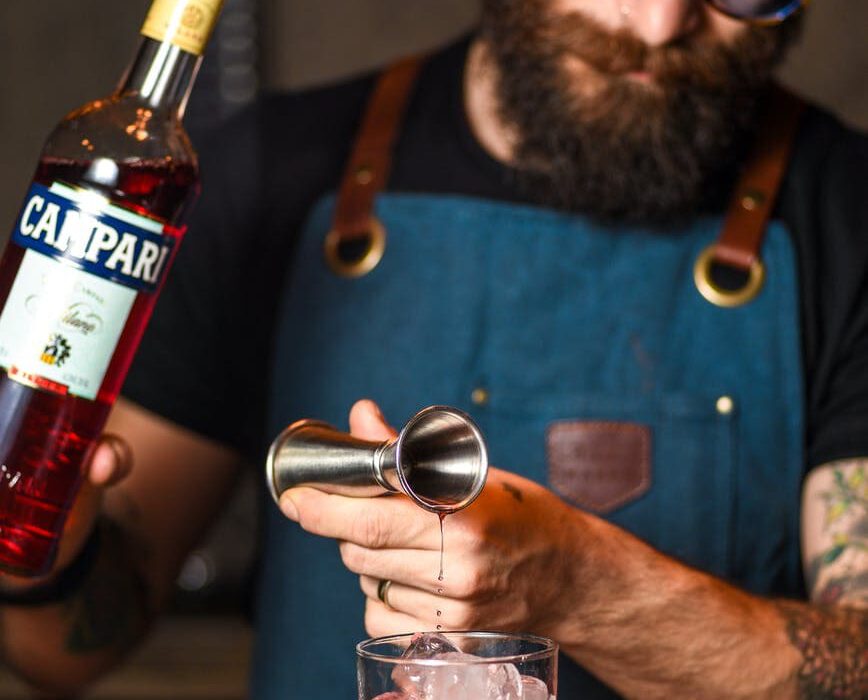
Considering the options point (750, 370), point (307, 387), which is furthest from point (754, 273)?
point (307, 387)

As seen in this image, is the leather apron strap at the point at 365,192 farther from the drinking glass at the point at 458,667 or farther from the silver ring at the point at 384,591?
the drinking glass at the point at 458,667

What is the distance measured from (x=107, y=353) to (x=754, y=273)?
76 cm

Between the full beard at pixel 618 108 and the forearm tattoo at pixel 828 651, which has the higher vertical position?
the full beard at pixel 618 108

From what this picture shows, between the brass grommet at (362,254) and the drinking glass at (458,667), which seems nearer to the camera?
the drinking glass at (458,667)

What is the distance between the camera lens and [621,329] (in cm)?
147

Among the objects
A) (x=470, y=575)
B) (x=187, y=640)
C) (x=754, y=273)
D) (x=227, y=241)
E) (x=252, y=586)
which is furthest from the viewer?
(x=187, y=640)

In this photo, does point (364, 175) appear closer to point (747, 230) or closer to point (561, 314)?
point (561, 314)

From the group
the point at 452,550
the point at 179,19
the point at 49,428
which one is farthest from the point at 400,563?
the point at 179,19

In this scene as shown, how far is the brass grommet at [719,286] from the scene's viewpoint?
4.81ft

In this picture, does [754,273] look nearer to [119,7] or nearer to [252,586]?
[252,586]

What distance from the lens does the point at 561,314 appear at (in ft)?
4.82

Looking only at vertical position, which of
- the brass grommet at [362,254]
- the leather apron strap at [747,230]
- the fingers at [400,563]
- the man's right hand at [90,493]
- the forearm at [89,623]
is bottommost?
the forearm at [89,623]

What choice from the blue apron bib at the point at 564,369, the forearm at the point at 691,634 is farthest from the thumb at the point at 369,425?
the blue apron bib at the point at 564,369

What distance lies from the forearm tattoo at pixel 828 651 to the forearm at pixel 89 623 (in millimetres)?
707
